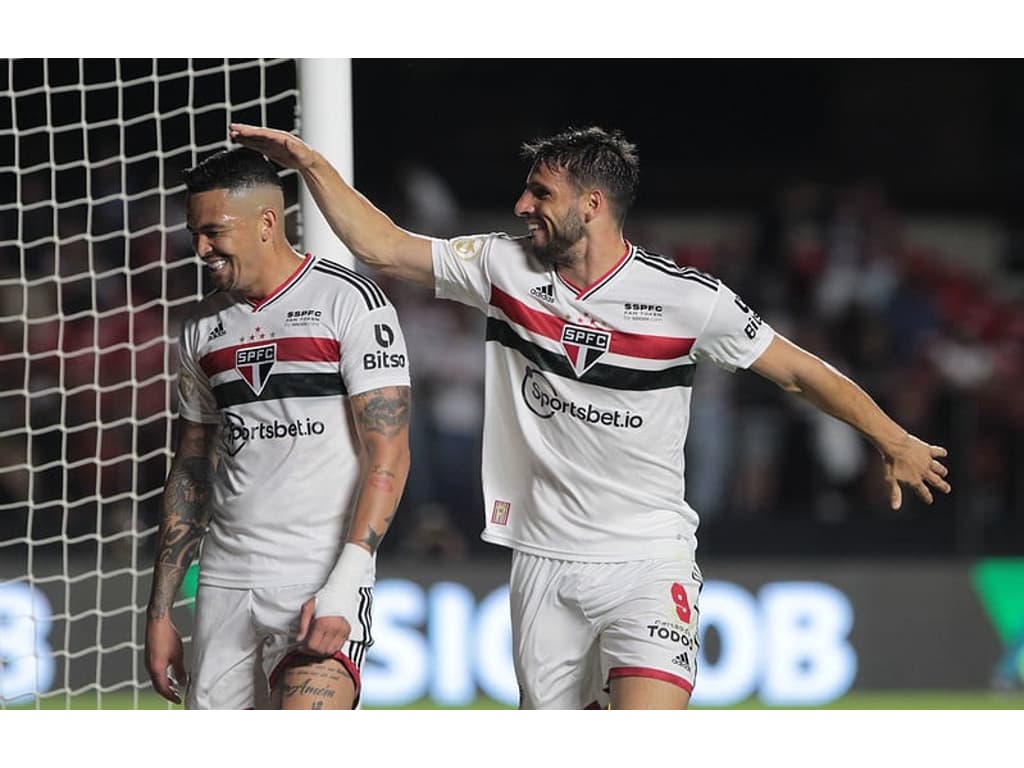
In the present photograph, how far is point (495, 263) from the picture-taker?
422 centimetres

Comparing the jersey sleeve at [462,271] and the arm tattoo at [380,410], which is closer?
the arm tattoo at [380,410]

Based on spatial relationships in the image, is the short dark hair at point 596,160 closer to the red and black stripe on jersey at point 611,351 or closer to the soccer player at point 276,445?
the red and black stripe on jersey at point 611,351

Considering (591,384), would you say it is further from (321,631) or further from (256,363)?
(321,631)

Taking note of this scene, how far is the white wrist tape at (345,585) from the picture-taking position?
366 cm

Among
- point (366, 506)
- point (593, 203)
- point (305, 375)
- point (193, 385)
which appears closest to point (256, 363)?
point (305, 375)

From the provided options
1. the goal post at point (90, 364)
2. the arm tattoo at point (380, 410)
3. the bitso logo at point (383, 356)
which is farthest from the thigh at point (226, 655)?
the goal post at point (90, 364)

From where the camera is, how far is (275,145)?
3.98 metres

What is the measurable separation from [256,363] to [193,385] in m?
0.24

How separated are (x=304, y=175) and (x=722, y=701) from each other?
5217 millimetres

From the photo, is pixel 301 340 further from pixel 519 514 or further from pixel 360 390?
pixel 519 514

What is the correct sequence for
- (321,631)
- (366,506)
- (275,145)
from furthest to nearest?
(275,145) → (366,506) → (321,631)

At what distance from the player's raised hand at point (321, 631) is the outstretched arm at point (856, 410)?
132 cm

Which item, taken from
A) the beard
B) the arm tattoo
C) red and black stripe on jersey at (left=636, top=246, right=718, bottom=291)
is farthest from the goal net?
the arm tattoo

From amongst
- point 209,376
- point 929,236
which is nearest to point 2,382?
point 209,376
